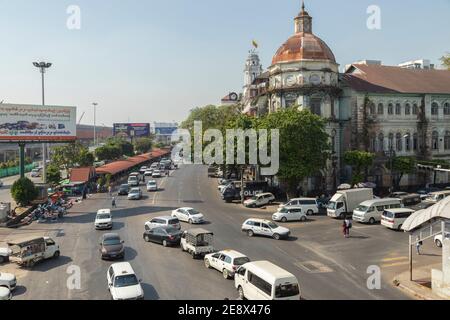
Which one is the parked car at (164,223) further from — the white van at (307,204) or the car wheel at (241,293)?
the car wheel at (241,293)

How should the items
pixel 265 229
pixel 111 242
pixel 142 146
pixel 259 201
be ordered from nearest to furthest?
pixel 111 242 < pixel 265 229 < pixel 259 201 < pixel 142 146

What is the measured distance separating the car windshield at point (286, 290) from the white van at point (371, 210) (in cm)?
2161

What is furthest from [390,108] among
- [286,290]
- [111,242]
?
[286,290]

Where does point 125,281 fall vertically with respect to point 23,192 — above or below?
below

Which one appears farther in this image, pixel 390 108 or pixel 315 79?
pixel 390 108

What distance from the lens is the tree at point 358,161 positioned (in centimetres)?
5397

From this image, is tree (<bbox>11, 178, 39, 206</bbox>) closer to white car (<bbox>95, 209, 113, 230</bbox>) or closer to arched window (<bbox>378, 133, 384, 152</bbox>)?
white car (<bbox>95, 209, 113, 230</bbox>)

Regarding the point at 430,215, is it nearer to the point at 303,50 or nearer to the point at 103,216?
the point at 103,216

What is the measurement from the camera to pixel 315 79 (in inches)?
2210

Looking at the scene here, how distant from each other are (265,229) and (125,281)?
15.1m

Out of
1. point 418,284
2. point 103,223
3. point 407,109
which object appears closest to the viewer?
point 418,284
